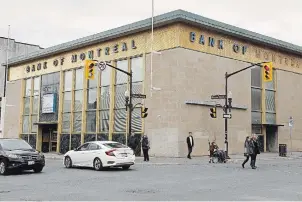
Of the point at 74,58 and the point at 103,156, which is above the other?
the point at 74,58

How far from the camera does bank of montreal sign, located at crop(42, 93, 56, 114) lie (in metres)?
41.8

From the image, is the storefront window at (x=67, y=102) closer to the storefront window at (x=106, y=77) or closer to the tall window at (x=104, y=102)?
the tall window at (x=104, y=102)

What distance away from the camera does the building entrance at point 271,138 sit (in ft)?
126

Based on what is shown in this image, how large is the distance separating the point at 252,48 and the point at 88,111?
1526 centimetres

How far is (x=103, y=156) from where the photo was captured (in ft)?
63.3

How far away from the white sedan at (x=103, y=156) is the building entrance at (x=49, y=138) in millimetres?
22613

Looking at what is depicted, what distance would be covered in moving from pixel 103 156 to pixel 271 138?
77.3 ft

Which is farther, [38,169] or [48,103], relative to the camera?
[48,103]

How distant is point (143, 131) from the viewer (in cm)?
3253

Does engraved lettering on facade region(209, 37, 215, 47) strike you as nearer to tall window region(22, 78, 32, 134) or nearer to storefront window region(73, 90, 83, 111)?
storefront window region(73, 90, 83, 111)

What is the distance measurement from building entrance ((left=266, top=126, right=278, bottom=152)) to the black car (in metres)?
25.5

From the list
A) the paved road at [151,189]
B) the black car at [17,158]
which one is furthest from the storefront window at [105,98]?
the paved road at [151,189]

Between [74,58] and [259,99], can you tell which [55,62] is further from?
[259,99]

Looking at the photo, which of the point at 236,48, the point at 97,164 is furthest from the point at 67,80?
the point at 97,164
